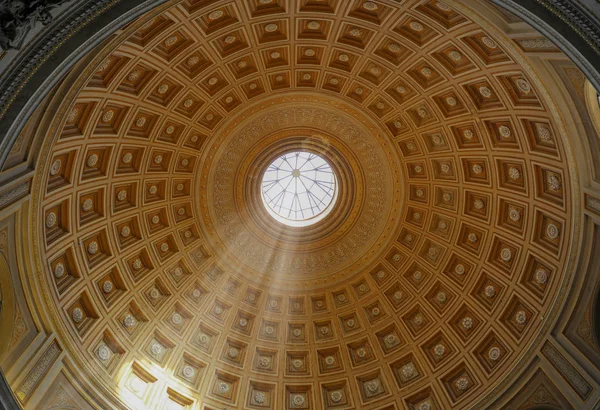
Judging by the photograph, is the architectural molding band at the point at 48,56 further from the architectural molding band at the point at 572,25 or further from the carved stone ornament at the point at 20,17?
the architectural molding band at the point at 572,25

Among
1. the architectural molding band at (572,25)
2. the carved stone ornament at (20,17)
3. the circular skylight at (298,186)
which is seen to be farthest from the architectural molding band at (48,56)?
the circular skylight at (298,186)

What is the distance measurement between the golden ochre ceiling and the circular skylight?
8.49ft

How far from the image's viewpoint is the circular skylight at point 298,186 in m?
30.4

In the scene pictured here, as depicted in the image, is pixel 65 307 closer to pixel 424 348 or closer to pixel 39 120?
pixel 39 120

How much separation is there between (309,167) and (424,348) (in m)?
12.2

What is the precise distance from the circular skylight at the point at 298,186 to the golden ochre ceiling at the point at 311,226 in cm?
259

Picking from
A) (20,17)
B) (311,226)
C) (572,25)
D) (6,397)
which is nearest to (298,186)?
(311,226)

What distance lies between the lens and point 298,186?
3162 centimetres

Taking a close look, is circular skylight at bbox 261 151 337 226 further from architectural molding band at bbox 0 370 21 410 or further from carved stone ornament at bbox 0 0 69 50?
carved stone ornament at bbox 0 0 69 50

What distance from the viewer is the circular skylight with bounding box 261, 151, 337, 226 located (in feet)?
99.7

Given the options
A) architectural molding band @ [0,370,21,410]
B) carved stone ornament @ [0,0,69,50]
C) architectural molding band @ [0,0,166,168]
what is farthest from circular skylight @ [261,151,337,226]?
carved stone ornament @ [0,0,69,50]

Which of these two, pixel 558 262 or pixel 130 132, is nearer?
pixel 558 262

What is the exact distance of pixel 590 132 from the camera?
53.5 ft

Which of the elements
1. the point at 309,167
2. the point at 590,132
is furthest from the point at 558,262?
the point at 309,167
